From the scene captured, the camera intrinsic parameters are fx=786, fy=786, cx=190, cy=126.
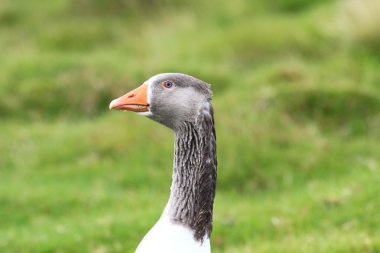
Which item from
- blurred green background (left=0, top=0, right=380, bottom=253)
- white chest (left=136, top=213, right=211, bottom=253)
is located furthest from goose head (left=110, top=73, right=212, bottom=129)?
blurred green background (left=0, top=0, right=380, bottom=253)

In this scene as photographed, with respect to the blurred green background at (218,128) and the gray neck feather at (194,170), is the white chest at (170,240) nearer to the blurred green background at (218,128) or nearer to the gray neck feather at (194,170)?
the gray neck feather at (194,170)

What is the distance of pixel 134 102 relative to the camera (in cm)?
468

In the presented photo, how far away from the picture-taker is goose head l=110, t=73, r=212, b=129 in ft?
15.3

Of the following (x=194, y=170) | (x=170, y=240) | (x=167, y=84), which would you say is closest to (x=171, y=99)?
(x=167, y=84)

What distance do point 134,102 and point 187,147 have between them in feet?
1.36

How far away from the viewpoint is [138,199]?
930 centimetres

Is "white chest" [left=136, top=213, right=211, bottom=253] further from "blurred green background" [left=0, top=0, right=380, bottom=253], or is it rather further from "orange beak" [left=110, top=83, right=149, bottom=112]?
"blurred green background" [left=0, top=0, right=380, bottom=253]

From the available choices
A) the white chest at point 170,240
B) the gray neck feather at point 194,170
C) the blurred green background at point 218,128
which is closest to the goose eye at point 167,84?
the gray neck feather at point 194,170

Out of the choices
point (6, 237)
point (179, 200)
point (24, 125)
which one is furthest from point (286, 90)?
point (179, 200)

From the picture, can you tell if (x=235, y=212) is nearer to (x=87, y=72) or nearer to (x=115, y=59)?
(x=87, y=72)

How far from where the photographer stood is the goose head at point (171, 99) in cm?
466

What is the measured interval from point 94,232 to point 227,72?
6933mm

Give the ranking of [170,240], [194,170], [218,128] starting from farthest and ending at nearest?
[218,128]
[194,170]
[170,240]

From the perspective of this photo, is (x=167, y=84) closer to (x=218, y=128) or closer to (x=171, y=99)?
(x=171, y=99)
